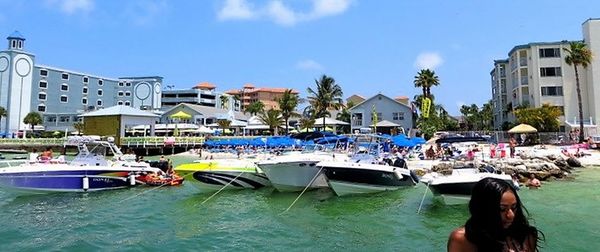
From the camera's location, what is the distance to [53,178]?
1925cm

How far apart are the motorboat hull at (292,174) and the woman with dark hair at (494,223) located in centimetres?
1680

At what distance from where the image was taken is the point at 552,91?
57.4m

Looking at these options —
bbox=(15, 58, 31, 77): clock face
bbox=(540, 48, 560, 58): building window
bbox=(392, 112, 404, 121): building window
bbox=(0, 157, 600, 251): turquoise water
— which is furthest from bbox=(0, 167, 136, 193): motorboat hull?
bbox=(15, 58, 31, 77): clock face

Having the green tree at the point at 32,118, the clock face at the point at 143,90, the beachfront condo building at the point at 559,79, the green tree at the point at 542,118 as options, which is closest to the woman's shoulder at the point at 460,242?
the green tree at the point at 542,118

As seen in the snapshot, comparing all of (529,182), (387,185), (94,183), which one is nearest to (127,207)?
(94,183)

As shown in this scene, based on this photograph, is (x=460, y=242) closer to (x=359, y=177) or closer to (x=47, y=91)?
(x=359, y=177)

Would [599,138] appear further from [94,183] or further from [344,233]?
[94,183]

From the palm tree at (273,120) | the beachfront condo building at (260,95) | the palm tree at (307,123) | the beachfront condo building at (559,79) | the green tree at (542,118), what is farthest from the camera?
the beachfront condo building at (260,95)

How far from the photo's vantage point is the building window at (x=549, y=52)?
5741cm

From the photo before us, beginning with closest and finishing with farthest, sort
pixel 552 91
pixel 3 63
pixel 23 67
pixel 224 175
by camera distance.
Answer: pixel 224 175, pixel 552 91, pixel 3 63, pixel 23 67

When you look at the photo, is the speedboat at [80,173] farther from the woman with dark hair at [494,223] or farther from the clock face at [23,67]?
the clock face at [23,67]

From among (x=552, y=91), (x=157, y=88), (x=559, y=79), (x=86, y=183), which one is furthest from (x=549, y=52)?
(x=157, y=88)

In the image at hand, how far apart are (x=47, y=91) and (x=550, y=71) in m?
92.3

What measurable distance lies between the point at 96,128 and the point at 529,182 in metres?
52.0
